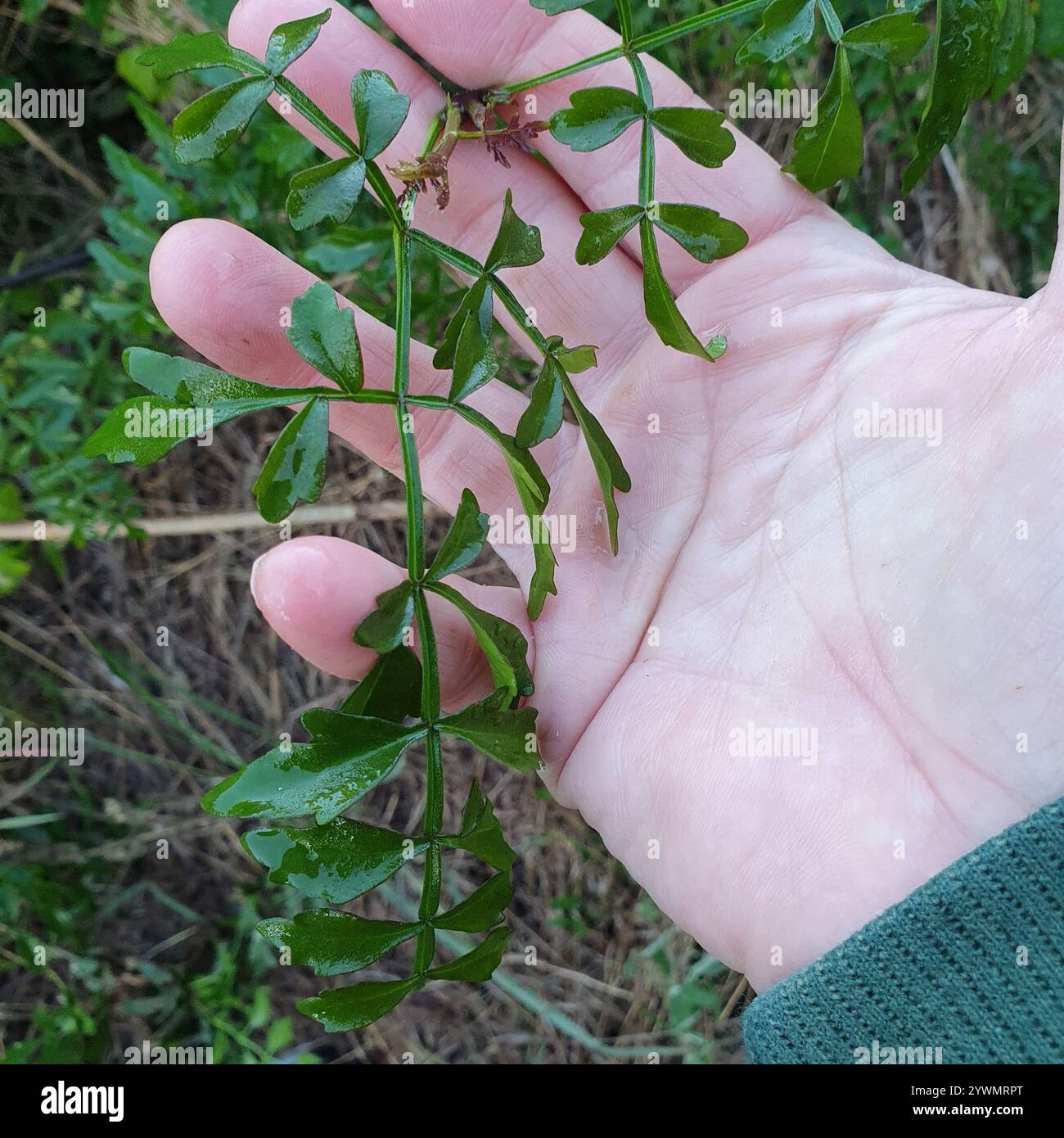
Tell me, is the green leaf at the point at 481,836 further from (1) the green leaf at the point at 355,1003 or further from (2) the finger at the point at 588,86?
(2) the finger at the point at 588,86

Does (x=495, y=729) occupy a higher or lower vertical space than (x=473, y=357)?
lower

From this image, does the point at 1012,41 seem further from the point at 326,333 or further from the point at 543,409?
the point at 326,333

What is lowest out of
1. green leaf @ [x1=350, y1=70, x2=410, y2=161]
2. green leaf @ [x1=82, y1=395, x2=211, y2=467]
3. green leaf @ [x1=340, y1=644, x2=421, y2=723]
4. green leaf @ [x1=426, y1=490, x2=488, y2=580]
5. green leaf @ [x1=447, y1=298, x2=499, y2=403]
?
green leaf @ [x1=340, y1=644, x2=421, y2=723]

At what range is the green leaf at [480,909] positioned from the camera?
1.69 m

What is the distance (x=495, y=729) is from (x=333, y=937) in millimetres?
418

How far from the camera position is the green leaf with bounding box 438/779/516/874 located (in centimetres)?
166

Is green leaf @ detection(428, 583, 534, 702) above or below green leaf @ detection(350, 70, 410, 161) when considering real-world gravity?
below

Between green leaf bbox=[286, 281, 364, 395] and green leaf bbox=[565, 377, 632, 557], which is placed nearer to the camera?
green leaf bbox=[286, 281, 364, 395]

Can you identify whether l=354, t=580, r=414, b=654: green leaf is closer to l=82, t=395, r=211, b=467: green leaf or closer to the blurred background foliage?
l=82, t=395, r=211, b=467: green leaf

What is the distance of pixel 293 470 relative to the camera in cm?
156

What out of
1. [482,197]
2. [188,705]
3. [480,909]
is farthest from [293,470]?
[188,705]

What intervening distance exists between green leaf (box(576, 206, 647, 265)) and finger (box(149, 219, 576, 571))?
492 mm

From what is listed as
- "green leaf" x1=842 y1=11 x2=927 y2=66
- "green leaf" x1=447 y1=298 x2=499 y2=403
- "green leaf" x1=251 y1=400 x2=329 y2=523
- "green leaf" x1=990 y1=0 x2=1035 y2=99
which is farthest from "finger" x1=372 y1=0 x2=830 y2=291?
"green leaf" x1=251 y1=400 x2=329 y2=523

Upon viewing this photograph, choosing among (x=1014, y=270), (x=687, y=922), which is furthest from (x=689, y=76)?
(x=687, y=922)
